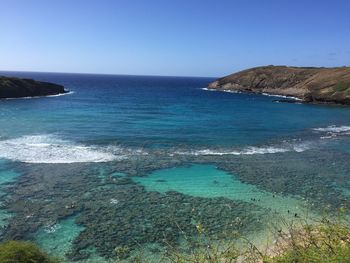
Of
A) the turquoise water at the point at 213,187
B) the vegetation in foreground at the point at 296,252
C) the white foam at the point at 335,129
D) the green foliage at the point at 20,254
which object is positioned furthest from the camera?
the white foam at the point at 335,129

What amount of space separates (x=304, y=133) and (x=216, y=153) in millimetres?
19964

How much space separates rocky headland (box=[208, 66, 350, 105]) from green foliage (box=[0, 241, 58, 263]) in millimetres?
90121

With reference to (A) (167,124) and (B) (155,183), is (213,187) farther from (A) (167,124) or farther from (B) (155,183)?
(A) (167,124)

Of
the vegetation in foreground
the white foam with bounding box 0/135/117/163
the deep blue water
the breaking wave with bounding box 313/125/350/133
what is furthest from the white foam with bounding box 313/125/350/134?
the vegetation in foreground

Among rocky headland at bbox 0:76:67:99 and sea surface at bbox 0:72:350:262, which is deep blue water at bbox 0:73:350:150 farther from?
rocky headland at bbox 0:76:67:99

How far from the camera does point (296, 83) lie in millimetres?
130375

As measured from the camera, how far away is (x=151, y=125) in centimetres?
5622

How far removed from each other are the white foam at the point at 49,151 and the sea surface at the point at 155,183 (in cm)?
10

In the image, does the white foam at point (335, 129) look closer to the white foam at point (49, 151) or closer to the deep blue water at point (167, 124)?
the deep blue water at point (167, 124)

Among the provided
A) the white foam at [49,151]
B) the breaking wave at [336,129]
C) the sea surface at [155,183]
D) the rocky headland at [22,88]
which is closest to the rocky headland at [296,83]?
the breaking wave at [336,129]

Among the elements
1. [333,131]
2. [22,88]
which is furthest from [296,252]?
[22,88]

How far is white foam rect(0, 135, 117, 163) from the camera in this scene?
3519cm

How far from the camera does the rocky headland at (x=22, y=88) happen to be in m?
99.0

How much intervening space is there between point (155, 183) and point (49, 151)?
1404 cm
